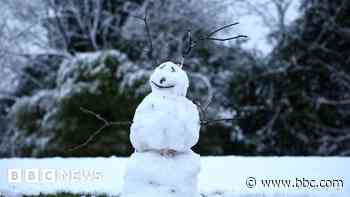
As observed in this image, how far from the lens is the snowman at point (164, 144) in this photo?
4.36 metres

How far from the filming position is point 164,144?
14.3 feet

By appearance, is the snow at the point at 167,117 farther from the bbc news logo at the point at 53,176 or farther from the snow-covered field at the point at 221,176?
the bbc news logo at the point at 53,176

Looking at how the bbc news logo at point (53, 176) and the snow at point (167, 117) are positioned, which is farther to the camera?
the bbc news logo at point (53, 176)

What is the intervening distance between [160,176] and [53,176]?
3.63 m

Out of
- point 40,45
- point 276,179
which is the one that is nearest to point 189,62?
point 40,45

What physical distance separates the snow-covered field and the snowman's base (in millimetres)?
2017

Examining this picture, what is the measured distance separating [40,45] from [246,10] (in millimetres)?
6543

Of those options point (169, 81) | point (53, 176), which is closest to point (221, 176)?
point (53, 176)

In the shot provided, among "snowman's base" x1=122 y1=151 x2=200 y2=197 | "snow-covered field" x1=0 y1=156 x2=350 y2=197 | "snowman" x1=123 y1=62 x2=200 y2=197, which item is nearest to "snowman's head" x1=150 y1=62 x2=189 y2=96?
"snowman" x1=123 y1=62 x2=200 y2=197

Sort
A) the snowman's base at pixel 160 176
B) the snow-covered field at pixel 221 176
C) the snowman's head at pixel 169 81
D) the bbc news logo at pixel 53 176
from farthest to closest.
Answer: the bbc news logo at pixel 53 176 < the snow-covered field at pixel 221 176 < the snowman's head at pixel 169 81 < the snowman's base at pixel 160 176

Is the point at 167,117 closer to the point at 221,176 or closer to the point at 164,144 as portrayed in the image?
the point at 164,144

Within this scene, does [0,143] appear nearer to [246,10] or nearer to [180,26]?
[180,26]

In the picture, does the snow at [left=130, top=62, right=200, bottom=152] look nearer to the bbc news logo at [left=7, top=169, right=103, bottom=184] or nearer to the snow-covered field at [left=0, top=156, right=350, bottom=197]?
→ the snow-covered field at [left=0, top=156, right=350, bottom=197]

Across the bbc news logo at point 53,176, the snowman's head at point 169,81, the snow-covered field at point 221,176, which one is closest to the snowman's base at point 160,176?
the snowman's head at point 169,81
